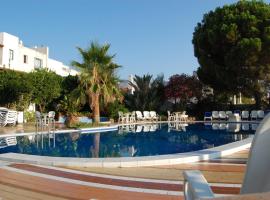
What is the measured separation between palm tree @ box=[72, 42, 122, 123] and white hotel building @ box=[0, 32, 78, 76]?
326 inches

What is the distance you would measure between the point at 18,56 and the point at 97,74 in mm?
15731

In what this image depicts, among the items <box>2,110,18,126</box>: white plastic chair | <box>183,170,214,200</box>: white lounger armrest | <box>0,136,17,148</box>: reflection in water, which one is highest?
<box>2,110,18,126</box>: white plastic chair

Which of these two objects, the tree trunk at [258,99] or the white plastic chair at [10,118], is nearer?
the white plastic chair at [10,118]

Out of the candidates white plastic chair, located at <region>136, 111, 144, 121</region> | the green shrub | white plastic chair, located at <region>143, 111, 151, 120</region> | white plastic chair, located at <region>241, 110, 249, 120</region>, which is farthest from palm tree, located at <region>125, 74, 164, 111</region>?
the green shrub

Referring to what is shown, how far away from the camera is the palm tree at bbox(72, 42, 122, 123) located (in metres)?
20.5

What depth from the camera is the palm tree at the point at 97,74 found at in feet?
67.3

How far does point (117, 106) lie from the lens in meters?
25.2

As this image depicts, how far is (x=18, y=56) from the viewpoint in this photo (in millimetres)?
33344

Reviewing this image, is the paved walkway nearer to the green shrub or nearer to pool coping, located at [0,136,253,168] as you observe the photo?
pool coping, located at [0,136,253,168]

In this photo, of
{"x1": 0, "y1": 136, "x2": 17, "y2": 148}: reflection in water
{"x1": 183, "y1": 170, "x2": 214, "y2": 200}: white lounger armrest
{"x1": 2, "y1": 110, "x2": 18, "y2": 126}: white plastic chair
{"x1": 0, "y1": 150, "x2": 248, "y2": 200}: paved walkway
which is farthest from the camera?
{"x1": 2, "y1": 110, "x2": 18, "y2": 126}: white plastic chair

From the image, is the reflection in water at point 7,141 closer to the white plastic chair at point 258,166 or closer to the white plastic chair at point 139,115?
the white plastic chair at point 258,166

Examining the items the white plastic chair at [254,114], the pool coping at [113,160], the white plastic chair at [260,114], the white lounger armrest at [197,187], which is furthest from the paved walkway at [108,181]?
the white plastic chair at [254,114]

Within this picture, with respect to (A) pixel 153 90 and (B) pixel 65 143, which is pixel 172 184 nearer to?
(B) pixel 65 143

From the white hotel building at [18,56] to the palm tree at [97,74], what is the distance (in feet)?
27.2
